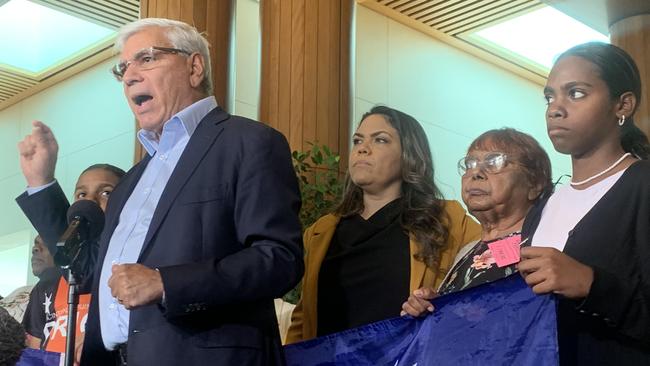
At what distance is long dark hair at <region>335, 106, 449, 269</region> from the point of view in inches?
116

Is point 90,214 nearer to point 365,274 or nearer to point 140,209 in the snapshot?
point 140,209

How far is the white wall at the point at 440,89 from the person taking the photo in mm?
7871

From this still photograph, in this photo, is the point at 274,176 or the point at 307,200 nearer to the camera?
the point at 274,176

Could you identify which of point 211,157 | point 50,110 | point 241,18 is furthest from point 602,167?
point 50,110

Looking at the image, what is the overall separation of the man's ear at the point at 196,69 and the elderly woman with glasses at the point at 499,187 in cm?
87

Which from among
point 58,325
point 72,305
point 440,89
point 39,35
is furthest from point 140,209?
point 440,89

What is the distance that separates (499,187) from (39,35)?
642 cm

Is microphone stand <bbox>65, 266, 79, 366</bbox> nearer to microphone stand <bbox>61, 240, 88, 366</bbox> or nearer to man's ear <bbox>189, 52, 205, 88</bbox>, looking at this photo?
microphone stand <bbox>61, 240, 88, 366</bbox>

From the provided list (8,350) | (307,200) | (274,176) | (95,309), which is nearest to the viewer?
(8,350)

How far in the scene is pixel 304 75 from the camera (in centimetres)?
567

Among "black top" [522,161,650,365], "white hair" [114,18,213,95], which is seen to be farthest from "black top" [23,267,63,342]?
"black top" [522,161,650,365]

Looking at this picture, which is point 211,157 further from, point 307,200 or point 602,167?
point 307,200

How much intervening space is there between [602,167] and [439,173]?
238 inches

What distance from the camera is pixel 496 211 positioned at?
2.74m
